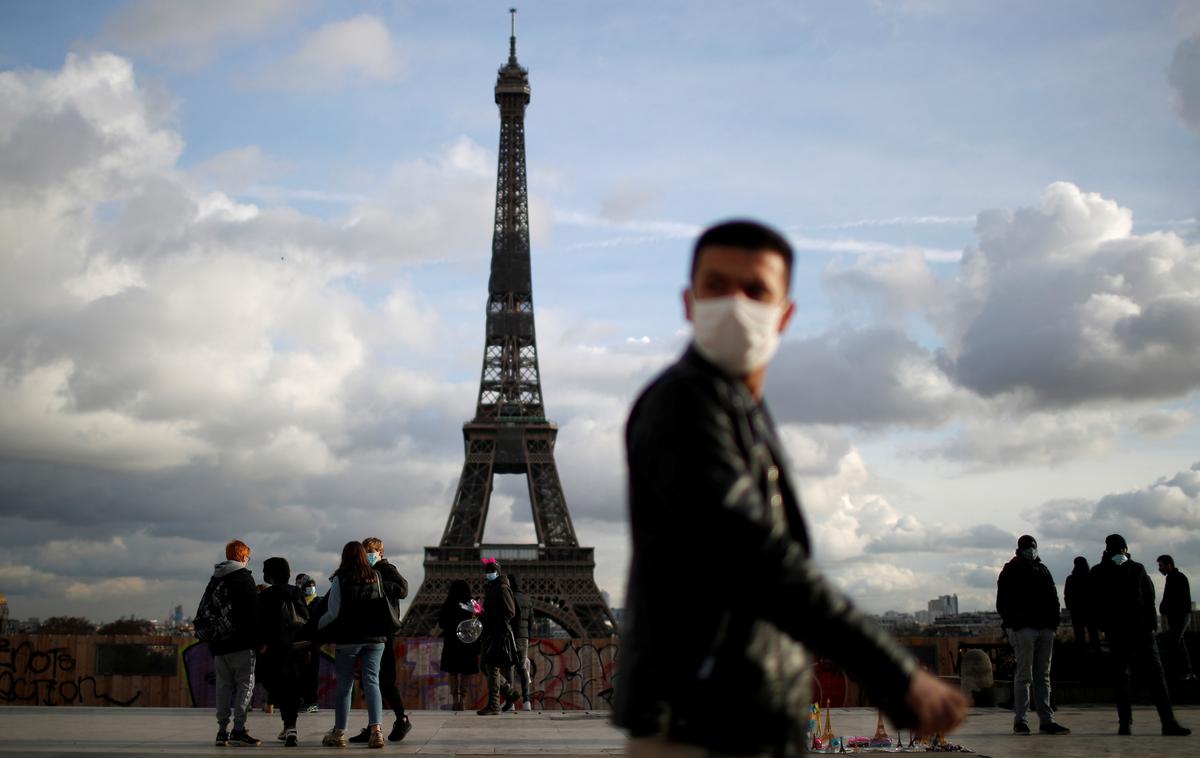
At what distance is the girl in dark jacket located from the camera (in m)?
11.0

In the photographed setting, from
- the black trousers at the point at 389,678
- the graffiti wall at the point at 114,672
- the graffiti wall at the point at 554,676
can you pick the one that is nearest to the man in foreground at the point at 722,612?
the black trousers at the point at 389,678

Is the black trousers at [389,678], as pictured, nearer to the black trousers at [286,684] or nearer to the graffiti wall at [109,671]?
the black trousers at [286,684]

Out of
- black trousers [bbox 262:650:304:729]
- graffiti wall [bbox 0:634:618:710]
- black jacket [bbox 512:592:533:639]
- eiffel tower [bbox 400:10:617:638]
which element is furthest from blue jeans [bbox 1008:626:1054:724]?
eiffel tower [bbox 400:10:617:638]

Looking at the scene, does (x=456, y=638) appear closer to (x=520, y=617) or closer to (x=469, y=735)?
(x=520, y=617)

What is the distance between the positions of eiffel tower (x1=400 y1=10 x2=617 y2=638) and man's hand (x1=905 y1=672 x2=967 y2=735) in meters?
54.6

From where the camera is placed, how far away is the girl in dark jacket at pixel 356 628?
1103 cm

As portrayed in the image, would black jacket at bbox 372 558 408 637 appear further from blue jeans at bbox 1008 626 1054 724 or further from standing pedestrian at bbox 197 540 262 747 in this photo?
blue jeans at bbox 1008 626 1054 724

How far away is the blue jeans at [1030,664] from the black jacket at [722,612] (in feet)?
35.7

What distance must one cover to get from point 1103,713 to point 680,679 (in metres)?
15.6

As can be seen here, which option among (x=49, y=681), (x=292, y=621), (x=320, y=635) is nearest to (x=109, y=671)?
(x=49, y=681)

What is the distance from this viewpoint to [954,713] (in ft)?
7.46

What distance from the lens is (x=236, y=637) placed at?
11547 millimetres

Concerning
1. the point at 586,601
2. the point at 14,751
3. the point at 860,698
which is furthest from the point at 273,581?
the point at 586,601

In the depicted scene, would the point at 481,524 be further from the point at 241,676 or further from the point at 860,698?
the point at 241,676
